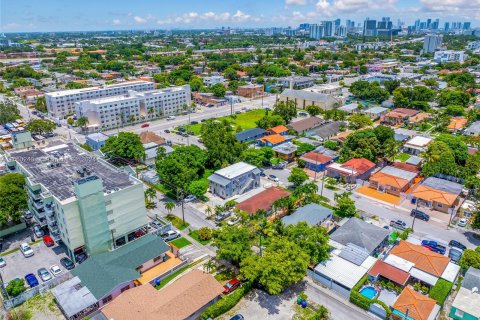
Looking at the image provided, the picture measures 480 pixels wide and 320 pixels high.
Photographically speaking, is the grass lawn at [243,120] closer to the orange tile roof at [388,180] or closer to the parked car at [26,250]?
the orange tile roof at [388,180]

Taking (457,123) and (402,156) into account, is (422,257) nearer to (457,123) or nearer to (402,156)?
(402,156)

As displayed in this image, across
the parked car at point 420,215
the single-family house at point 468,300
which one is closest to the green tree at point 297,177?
the parked car at point 420,215

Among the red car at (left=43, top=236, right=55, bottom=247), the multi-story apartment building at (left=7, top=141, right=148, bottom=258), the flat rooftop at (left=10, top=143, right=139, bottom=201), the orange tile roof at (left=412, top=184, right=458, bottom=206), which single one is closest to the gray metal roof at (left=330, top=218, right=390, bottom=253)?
the orange tile roof at (left=412, top=184, right=458, bottom=206)

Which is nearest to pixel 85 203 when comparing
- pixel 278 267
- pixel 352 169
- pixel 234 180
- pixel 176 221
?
pixel 176 221

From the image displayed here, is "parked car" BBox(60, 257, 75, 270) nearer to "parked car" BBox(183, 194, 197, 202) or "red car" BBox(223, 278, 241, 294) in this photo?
"red car" BBox(223, 278, 241, 294)

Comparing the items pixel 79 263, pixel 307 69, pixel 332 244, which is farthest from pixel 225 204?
pixel 307 69

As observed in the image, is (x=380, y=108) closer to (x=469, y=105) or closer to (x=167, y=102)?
(x=469, y=105)

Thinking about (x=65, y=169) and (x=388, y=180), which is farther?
(x=388, y=180)
